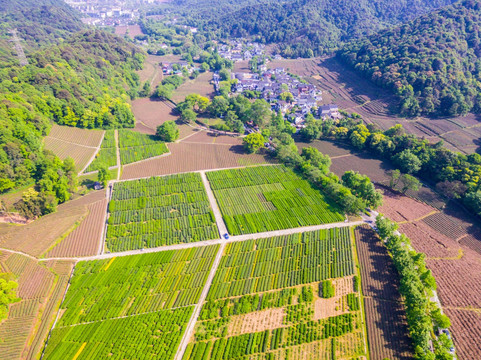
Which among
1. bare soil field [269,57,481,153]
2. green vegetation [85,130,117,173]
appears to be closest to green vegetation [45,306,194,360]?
green vegetation [85,130,117,173]

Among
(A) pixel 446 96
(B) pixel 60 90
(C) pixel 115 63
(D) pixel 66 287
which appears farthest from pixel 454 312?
(C) pixel 115 63

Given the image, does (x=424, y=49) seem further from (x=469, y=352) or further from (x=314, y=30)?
(x=469, y=352)

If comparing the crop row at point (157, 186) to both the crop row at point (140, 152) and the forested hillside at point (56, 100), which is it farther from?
the forested hillside at point (56, 100)

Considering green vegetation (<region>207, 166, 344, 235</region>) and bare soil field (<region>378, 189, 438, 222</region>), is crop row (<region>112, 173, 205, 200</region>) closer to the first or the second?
green vegetation (<region>207, 166, 344, 235</region>)

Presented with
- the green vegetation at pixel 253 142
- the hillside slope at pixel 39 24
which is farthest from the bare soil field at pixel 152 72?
the green vegetation at pixel 253 142

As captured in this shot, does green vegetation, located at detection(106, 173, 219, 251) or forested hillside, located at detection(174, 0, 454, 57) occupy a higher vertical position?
forested hillside, located at detection(174, 0, 454, 57)

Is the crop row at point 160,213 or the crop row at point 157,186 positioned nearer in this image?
the crop row at point 160,213
